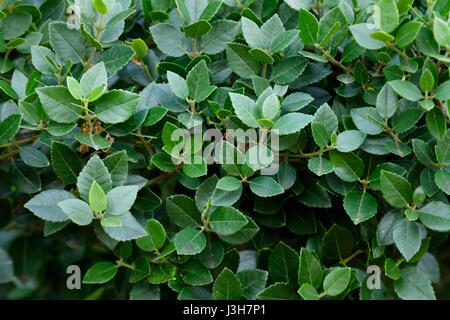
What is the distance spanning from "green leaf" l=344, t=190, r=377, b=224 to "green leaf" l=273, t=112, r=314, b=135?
0.61ft

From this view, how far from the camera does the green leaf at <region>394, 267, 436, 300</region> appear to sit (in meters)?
0.99

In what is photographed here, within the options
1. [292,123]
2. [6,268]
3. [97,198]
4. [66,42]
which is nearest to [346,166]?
[292,123]

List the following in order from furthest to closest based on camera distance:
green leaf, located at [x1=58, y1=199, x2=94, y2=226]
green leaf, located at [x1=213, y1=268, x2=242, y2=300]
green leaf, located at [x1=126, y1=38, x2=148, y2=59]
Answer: green leaf, located at [x1=126, y1=38, x2=148, y2=59] → green leaf, located at [x1=213, y1=268, x2=242, y2=300] → green leaf, located at [x1=58, y1=199, x2=94, y2=226]

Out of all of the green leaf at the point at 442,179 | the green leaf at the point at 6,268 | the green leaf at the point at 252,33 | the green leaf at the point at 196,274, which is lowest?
the green leaf at the point at 6,268

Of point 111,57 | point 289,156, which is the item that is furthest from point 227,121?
point 111,57

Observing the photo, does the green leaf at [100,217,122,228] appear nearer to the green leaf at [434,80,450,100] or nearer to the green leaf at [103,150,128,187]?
the green leaf at [103,150,128,187]

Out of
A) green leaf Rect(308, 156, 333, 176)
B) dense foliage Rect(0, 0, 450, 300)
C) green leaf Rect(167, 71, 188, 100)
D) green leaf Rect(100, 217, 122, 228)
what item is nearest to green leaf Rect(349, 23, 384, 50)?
dense foliage Rect(0, 0, 450, 300)

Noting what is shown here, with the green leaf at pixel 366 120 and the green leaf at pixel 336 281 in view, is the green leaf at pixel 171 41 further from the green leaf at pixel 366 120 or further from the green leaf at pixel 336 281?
the green leaf at pixel 336 281

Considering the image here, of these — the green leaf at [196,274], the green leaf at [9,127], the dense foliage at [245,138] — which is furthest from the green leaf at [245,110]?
the green leaf at [9,127]

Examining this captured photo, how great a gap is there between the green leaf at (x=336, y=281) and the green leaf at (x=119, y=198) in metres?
0.40

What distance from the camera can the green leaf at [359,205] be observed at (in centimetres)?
93

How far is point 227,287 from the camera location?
0.93 m

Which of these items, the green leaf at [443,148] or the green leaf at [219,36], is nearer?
the green leaf at [443,148]

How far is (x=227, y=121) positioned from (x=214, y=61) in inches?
7.7
